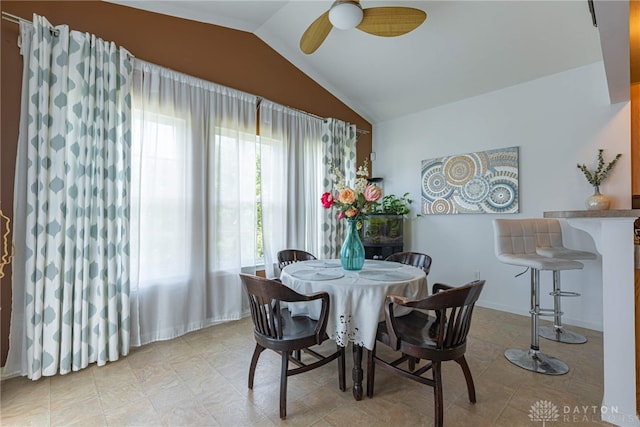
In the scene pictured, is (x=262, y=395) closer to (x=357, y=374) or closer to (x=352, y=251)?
(x=357, y=374)

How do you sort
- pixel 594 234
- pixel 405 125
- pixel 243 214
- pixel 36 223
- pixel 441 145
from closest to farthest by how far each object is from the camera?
pixel 594 234
pixel 36 223
pixel 243 214
pixel 441 145
pixel 405 125

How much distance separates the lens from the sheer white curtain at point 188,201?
8.54 ft

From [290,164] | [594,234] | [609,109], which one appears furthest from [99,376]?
[609,109]

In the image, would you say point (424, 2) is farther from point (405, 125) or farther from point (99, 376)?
point (99, 376)

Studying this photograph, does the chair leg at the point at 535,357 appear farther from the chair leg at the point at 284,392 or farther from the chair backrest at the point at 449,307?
the chair leg at the point at 284,392

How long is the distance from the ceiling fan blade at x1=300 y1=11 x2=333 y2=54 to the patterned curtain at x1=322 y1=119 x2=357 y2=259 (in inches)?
58.6

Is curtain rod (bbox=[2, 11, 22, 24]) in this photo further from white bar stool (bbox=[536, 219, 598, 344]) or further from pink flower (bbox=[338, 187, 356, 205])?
white bar stool (bbox=[536, 219, 598, 344])

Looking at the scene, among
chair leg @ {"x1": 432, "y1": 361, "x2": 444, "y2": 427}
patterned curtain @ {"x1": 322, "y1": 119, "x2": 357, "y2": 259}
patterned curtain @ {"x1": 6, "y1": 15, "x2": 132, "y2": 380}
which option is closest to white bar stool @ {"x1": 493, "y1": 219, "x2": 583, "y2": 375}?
chair leg @ {"x1": 432, "y1": 361, "x2": 444, "y2": 427}

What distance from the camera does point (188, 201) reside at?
2848mm

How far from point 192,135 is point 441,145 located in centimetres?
329

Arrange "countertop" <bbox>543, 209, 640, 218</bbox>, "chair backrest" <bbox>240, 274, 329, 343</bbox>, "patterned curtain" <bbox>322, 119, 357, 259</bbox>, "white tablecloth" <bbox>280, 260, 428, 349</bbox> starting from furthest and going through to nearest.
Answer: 1. "patterned curtain" <bbox>322, 119, 357, 259</bbox>
2. "white tablecloth" <bbox>280, 260, 428, 349</bbox>
3. "chair backrest" <bbox>240, 274, 329, 343</bbox>
4. "countertop" <bbox>543, 209, 640, 218</bbox>

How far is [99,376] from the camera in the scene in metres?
2.10

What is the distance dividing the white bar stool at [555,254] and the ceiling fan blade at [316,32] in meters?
2.57

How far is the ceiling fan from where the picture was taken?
2.14 meters
